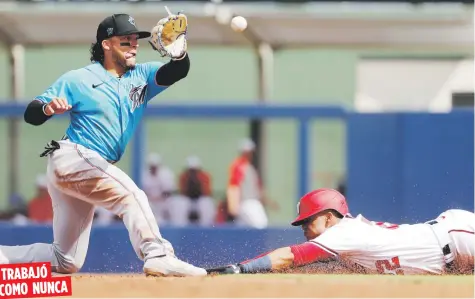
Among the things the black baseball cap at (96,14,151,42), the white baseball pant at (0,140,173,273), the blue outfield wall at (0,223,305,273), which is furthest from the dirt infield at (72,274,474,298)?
the blue outfield wall at (0,223,305,273)

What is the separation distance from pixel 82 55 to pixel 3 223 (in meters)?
5.29

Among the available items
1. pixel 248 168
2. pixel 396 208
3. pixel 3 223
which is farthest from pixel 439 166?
pixel 3 223

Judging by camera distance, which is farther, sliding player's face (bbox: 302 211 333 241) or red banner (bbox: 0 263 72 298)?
sliding player's face (bbox: 302 211 333 241)

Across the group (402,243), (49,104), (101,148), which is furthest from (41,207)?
(402,243)

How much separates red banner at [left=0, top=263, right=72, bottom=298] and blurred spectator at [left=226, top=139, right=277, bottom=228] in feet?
16.6

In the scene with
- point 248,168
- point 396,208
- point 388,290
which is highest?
point 248,168

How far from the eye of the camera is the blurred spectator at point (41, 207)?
1072 centimetres

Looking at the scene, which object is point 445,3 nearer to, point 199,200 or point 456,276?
point 199,200

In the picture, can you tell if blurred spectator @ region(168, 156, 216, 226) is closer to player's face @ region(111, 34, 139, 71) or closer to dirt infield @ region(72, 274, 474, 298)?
player's face @ region(111, 34, 139, 71)

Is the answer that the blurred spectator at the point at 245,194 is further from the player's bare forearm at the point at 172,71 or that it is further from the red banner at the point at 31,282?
the red banner at the point at 31,282

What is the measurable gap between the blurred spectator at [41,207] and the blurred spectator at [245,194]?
64.5 inches

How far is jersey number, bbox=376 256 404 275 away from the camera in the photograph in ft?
19.9

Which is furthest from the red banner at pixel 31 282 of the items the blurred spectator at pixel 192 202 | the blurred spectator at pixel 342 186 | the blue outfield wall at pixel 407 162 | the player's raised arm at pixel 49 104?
the blurred spectator at pixel 342 186

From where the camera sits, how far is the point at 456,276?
5.90 metres
